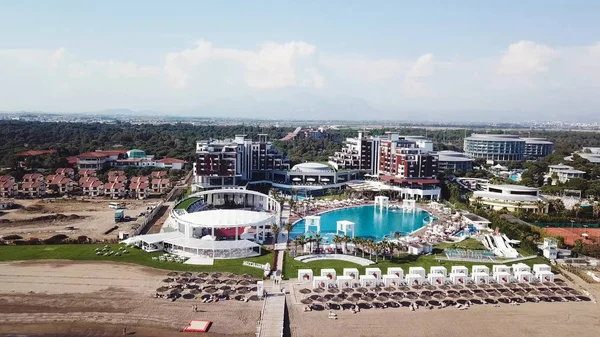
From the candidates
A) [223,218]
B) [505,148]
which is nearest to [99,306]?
[223,218]

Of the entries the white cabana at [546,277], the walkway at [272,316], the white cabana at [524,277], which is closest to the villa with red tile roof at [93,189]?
the walkway at [272,316]

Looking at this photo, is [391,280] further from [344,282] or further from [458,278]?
[458,278]

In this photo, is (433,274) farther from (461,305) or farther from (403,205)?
(403,205)

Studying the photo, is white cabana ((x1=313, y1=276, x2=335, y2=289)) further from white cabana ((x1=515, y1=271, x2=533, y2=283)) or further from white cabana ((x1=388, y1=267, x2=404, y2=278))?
white cabana ((x1=515, y1=271, x2=533, y2=283))

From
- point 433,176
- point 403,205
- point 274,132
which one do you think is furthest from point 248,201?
point 274,132

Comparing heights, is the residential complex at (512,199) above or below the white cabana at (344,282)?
above

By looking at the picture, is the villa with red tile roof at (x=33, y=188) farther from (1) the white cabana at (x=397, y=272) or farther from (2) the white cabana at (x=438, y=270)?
(2) the white cabana at (x=438, y=270)
